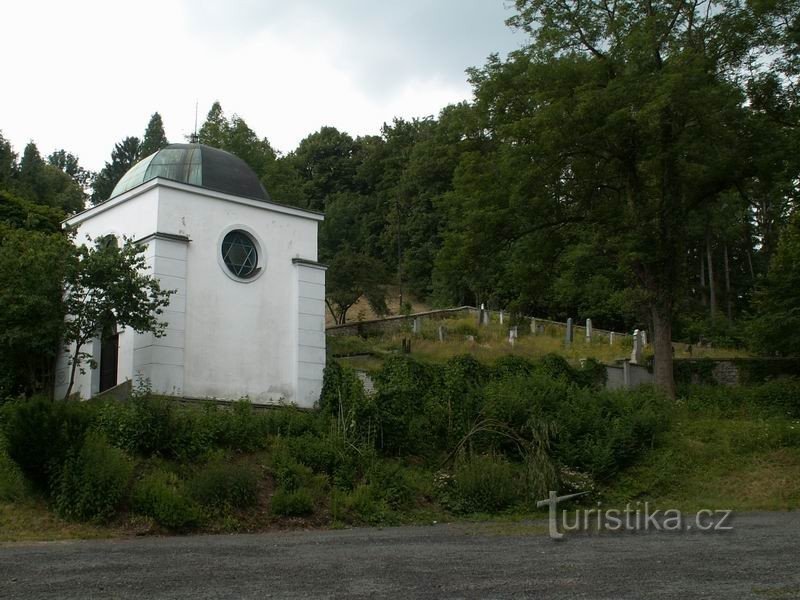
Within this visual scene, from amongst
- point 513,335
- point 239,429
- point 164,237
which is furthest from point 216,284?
point 513,335

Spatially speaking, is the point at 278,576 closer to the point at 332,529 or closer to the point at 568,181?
the point at 332,529

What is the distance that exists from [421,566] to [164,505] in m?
6.85

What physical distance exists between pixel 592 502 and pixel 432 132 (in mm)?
59106

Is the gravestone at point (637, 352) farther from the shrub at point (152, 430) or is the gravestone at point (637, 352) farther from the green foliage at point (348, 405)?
the shrub at point (152, 430)

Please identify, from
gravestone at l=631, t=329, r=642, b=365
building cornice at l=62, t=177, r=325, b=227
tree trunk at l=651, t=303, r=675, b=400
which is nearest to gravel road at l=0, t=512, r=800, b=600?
building cornice at l=62, t=177, r=325, b=227

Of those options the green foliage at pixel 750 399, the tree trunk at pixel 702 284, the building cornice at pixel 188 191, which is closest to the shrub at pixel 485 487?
the building cornice at pixel 188 191

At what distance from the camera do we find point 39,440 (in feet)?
52.3

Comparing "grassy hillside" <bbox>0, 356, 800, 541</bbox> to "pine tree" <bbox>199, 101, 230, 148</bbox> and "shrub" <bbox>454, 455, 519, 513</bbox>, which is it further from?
"pine tree" <bbox>199, 101, 230, 148</bbox>

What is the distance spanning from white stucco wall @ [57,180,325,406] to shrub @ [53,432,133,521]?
437 cm

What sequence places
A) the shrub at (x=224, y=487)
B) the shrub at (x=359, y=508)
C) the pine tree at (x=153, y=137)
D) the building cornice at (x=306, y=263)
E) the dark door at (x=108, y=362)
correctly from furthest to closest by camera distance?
the pine tree at (x=153, y=137)
the building cornice at (x=306, y=263)
the dark door at (x=108, y=362)
the shrub at (x=359, y=508)
the shrub at (x=224, y=487)

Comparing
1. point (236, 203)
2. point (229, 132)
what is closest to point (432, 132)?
point (229, 132)

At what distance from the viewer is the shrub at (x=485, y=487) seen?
1850 cm

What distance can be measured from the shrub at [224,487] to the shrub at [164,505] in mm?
283

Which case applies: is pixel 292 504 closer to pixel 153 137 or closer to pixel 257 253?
pixel 257 253
